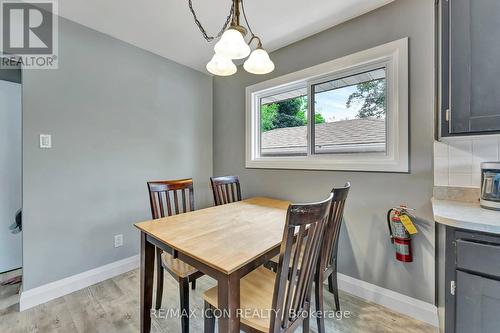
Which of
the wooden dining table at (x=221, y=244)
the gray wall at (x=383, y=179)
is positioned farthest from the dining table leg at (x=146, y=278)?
the gray wall at (x=383, y=179)

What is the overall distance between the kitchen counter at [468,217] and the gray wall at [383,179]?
0.30 metres

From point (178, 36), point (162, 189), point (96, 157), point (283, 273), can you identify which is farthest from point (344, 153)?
point (96, 157)

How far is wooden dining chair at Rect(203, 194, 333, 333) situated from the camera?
83 centimetres

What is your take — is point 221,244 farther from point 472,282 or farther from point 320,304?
point 472,282

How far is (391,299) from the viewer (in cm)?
168

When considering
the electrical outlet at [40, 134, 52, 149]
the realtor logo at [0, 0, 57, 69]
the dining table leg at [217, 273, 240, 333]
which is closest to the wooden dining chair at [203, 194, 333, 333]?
the dining table leg at [217, 273, 240, 333]

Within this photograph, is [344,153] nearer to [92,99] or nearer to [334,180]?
[334,180]

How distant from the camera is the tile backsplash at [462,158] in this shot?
4.48ft

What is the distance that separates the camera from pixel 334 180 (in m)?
2.00

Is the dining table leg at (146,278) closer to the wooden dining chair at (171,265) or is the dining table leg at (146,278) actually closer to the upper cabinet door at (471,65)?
the wooden dining chair at (171,265)

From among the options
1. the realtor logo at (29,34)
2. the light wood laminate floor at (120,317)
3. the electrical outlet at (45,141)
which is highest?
the realtor logo at (29,34)

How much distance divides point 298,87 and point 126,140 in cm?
197

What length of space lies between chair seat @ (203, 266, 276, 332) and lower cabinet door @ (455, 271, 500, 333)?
903 mm

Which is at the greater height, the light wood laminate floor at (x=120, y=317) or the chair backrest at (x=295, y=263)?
the chair backrest at (x=295, y=263)
